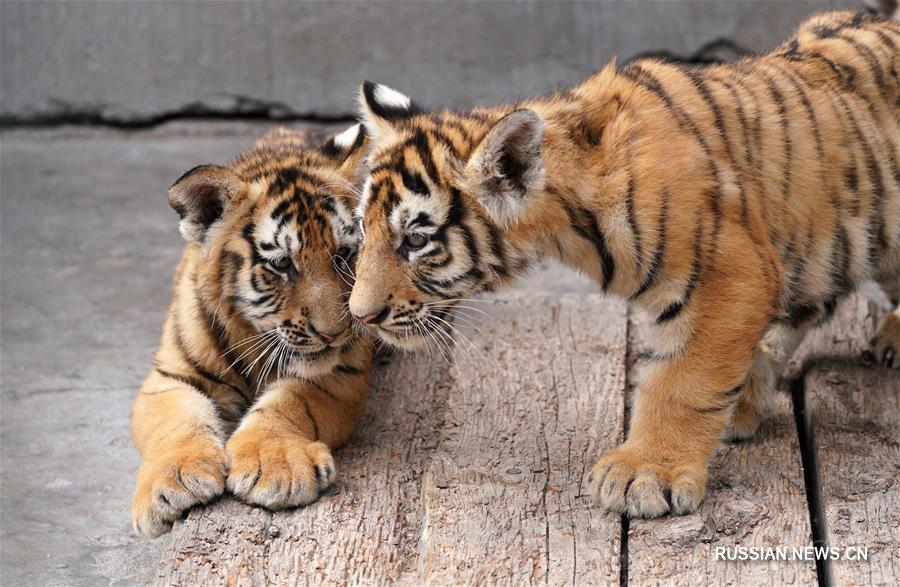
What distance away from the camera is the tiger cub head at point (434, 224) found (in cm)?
269

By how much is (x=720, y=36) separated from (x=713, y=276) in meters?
3.79

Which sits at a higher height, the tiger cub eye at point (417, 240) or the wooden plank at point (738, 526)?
the tiger cub eye at point (417, 240)

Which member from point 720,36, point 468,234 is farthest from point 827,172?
point 720,36

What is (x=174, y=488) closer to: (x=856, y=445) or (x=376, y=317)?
(x=376, y=317)

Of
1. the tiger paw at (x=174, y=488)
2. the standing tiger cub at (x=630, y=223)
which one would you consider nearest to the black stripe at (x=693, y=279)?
the standing tiger cub at (x=630, y=223)

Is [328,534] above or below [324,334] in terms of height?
below

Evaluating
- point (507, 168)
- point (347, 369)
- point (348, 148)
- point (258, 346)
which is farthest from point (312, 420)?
point (507, 168)

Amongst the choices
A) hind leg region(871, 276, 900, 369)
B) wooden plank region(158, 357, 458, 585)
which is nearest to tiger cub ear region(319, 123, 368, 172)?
wooden plank region(158, 357, 458, 585)

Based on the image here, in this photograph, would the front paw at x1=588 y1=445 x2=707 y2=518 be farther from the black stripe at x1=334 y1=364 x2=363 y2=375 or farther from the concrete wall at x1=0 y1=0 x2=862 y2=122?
the concrete wall at x1=0 y1=0 x2=862 y2=122

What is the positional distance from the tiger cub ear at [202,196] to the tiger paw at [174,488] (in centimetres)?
63

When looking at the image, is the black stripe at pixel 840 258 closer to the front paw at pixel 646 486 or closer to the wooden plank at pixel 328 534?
the front paw at pixel 646 486

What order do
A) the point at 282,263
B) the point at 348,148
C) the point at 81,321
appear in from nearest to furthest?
1. the point at 282,263
2. the point at 348,148
3. the point at 81,321

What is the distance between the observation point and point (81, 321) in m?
4.63

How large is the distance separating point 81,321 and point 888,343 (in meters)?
3.09
